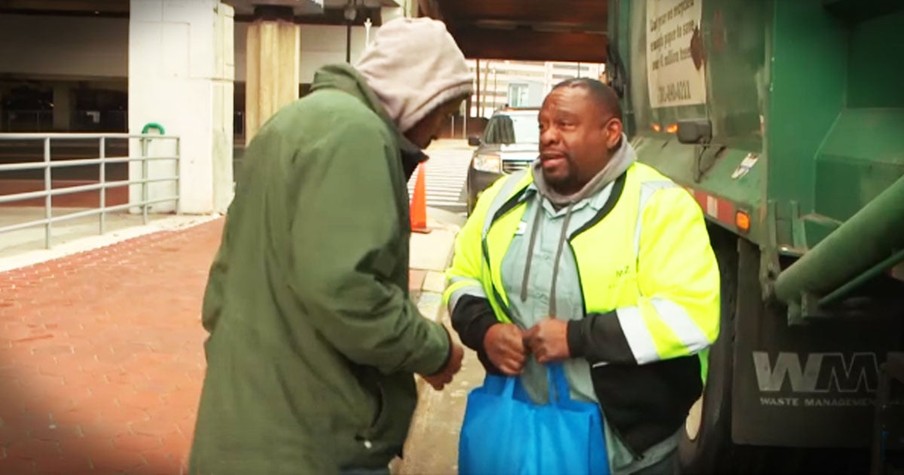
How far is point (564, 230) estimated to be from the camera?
8.95ft

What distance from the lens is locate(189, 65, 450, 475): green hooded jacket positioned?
2176mm

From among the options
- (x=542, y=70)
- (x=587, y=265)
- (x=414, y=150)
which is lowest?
(x=587, y=265)

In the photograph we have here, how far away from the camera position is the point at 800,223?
346 centimetres

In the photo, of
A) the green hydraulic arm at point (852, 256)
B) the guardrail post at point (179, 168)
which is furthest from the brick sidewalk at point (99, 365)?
the guardrail post at point (179, 168)

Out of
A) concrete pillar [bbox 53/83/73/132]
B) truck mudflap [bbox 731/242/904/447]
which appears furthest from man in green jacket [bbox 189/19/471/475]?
concrete pillar [bbox 53/83/73/132]

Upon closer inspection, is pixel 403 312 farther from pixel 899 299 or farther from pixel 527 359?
pixel 899 299

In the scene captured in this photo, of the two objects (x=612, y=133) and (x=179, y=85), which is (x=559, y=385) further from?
(x=179, y=85)

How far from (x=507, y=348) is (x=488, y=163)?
14.0 m

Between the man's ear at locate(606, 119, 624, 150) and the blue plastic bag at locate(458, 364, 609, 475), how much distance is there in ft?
1.99

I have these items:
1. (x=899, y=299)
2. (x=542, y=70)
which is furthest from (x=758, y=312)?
(x=542, y=70)

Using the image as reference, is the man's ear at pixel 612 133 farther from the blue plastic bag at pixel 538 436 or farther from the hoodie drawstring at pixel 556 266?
the blue plastic bag at pixel 538 436

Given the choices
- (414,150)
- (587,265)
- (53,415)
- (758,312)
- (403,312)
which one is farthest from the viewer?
(53,415)

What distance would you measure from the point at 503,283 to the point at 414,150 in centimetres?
54

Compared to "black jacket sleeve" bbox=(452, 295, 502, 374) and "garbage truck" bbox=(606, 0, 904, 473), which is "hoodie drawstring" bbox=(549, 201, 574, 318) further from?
"garbage truck" bbox=(606, 0, 904, 473)
